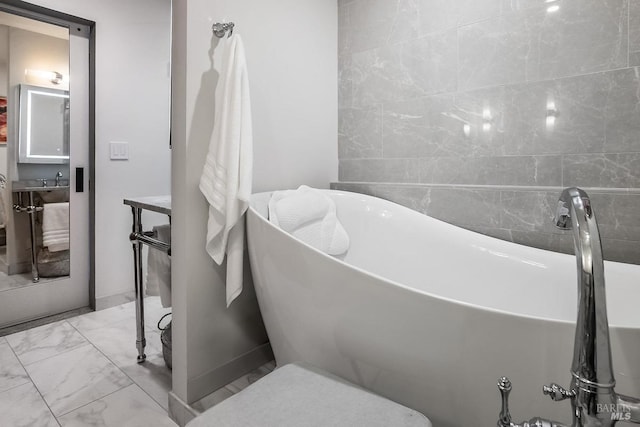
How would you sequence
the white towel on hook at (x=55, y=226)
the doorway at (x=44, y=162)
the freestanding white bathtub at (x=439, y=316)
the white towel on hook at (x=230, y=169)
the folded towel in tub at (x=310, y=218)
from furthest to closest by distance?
the white towel on hook at (x=55, y=226)
the doorway at (x=44, y=162)
the folded towel in tub at (x=310, y=218)
the white towel on hook at (x=230, y=169)
the freestanding white bathtub at (x=439, y=316)

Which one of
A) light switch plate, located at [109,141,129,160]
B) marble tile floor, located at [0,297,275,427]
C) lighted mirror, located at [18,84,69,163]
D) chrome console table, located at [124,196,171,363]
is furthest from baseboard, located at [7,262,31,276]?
chrome console table, located at [124,196,171,363]

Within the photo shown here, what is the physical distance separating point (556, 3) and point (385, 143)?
0.93 m

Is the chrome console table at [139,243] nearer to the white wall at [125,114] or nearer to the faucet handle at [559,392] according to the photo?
the white wall at [125,114]

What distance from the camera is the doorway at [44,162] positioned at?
6.53ft

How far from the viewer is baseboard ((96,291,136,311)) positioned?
2.33 m

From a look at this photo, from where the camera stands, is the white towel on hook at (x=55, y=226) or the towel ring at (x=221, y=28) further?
the white towel on hook at (x=55, y=226)

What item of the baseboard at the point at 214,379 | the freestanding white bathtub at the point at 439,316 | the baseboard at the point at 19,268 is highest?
the freestanding white bathtub at the point at 439,316

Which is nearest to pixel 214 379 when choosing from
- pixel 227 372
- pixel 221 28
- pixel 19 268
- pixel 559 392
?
pixel 227 372

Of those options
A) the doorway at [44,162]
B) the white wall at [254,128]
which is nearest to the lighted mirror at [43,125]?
the doorway at [44,162]

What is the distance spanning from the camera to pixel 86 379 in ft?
5.05

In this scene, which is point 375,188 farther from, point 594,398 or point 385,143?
point 594,398

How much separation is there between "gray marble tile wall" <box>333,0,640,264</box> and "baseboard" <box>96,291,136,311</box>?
1.73m

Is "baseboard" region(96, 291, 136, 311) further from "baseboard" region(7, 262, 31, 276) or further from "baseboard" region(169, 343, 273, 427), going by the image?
"baseboard" region(169, 343, 273, 427)

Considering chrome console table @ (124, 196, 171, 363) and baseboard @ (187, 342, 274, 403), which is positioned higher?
chrome console table @ (124, 196, 171, 363)
